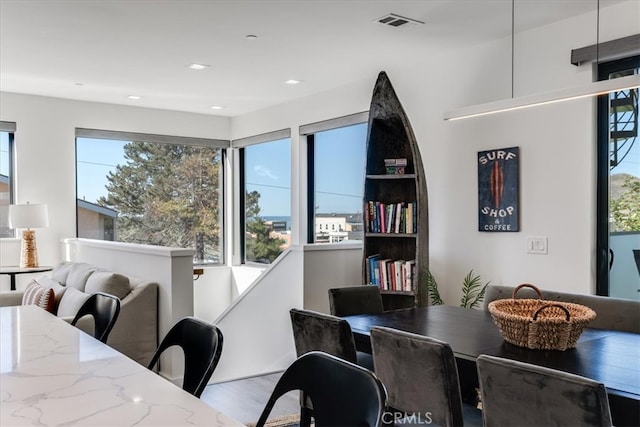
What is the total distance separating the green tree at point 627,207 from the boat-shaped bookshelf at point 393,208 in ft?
4.61

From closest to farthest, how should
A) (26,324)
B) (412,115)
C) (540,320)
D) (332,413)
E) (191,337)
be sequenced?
(332,413) < (191,337) < (26,324) < (540,320) < (412,115)

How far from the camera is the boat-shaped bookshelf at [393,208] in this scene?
435 cm

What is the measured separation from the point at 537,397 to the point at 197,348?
39.3 inches

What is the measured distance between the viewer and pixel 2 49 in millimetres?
4262

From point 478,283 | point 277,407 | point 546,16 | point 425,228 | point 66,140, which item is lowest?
point 277,407

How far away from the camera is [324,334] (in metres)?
2.46

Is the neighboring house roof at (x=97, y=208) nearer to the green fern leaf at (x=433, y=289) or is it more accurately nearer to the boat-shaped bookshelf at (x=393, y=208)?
the boat-shaped bookshelf at (x=393, y=208)

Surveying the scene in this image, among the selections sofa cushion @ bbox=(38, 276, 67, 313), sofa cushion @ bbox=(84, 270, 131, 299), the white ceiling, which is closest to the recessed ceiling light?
the white ceiling

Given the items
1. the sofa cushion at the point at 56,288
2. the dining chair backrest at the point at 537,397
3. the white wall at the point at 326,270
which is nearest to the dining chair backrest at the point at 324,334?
the dining chair backrest at the point at 537,397

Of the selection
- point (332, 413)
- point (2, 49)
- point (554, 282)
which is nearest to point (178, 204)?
point (2, 49)

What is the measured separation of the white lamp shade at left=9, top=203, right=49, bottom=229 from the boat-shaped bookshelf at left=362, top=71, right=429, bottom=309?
3382 mm

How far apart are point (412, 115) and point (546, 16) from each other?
1.43m

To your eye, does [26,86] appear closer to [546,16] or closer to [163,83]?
[163,83]

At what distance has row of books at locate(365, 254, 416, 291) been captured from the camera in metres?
4.34
